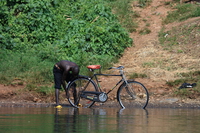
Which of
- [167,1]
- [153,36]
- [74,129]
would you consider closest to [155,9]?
[167,1]

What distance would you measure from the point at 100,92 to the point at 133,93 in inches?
35.9

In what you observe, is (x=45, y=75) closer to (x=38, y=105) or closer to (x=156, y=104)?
(x=38, y=105)

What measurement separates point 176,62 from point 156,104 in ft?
16.3

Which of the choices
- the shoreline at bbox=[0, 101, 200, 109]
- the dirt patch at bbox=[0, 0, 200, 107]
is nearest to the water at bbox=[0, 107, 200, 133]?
the shoreline at bbox=[0, 101, 200, 109]

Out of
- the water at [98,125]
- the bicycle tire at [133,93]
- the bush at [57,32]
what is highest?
the bush at [57,32]

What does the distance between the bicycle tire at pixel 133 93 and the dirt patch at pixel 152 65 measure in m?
0.79

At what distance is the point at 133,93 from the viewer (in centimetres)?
1148

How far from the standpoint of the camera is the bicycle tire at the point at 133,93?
1139cm

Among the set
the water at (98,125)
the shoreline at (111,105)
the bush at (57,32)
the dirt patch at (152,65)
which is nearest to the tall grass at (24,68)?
the dirt patch at (152,65)

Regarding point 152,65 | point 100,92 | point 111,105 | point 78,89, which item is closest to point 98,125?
point 100,92

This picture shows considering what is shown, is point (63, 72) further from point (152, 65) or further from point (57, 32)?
point (57, 32)

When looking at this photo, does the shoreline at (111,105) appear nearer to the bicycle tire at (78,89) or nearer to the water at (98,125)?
the bicycle tire at (78,89)

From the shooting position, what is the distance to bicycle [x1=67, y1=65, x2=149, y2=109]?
11.4 metres

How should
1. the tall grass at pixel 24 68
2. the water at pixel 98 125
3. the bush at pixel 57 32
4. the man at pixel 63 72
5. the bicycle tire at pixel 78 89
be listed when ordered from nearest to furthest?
the water at pixel 98 125, the man at pixel 63 72, the bicycle tire at pixel 78 89, the tall grass at pixel 24 68, the bush at pixel 57 32
